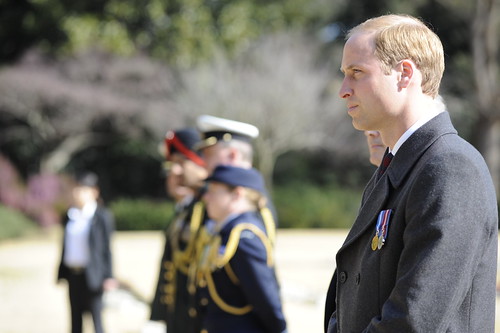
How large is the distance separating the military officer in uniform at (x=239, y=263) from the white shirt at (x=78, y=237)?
346 centimetres

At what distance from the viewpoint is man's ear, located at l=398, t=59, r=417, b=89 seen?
2.10 m

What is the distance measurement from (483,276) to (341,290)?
17.6 inches

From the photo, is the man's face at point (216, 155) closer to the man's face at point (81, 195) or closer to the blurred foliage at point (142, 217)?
the man's face at point (81, 195)

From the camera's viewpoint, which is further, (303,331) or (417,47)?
(303,331)

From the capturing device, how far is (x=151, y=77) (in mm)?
27656

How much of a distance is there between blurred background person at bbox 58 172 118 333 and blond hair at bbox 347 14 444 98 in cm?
546

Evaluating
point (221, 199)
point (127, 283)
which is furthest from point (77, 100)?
point (221, 199)

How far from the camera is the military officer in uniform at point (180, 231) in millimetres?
4934

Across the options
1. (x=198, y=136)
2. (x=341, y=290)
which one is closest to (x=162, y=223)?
(x=198, y=136)

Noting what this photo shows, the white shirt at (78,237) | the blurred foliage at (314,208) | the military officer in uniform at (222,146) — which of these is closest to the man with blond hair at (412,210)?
the military officer in uniform at (222,146)

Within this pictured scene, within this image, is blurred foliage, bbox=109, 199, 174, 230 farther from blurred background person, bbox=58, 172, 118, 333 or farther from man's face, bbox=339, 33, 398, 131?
man's face, bbox=339, 33, 398, 131

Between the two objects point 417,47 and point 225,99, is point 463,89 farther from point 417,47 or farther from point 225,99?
point 417,47

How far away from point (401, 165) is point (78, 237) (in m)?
5.64

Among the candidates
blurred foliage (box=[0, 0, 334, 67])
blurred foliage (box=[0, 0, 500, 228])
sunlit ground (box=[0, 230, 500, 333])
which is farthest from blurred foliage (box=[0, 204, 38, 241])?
blurred foliage (box=[0, 0, 334, 67])
